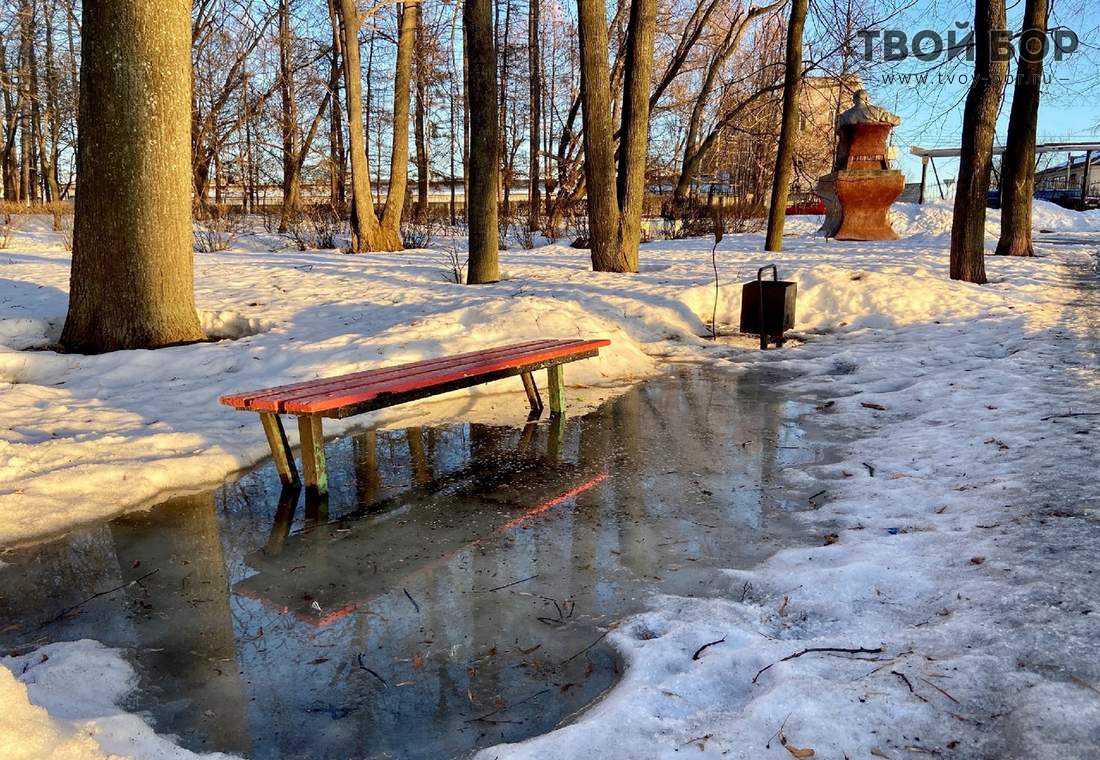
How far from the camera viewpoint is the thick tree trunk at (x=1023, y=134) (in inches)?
556

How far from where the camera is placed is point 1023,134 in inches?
568

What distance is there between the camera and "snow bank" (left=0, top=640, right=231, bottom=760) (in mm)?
1961

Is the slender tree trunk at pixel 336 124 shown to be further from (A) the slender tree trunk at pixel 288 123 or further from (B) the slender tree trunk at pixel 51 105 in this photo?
(B) the slender tree trunk at pixel 51 105

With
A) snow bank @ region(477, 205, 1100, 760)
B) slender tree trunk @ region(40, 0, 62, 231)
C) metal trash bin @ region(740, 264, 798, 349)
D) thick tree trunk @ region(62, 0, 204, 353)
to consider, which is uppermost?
slender tree trunk @ region(40, 0, 62, 231)

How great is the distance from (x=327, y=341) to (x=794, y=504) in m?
4.47

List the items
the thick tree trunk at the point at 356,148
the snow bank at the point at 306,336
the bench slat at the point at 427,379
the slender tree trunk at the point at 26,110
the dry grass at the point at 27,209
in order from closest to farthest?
the bench slat at the point at 427,379, the snow bank at the point at 306,336, the thick tree trunk at the point at 356,148, the dry grass at the point at 27,209, the slender tree trunk at the point at 26,110

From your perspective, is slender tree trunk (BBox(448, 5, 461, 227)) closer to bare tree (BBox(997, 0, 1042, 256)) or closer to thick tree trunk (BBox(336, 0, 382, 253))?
thick tree trunk (BBox(336, 0, 382, 253))

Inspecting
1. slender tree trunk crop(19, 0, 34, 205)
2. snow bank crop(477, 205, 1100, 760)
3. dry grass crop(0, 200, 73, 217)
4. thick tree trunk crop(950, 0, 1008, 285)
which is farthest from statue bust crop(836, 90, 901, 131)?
slender tree trunk crop(19, 0, 34, 205)

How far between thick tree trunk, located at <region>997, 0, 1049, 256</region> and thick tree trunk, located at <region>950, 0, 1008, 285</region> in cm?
455

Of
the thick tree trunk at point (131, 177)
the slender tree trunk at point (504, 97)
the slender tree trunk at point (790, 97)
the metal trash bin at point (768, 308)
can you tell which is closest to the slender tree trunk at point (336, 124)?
the slender tree trunk at point (504, 97)

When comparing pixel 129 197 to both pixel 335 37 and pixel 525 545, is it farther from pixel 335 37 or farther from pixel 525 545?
pixel 335 37

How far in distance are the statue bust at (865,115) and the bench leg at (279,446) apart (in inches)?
744

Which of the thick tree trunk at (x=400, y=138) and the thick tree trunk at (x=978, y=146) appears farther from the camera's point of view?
the thick tree trunk at (x=400, y=138)

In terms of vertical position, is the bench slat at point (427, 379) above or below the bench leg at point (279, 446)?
above
